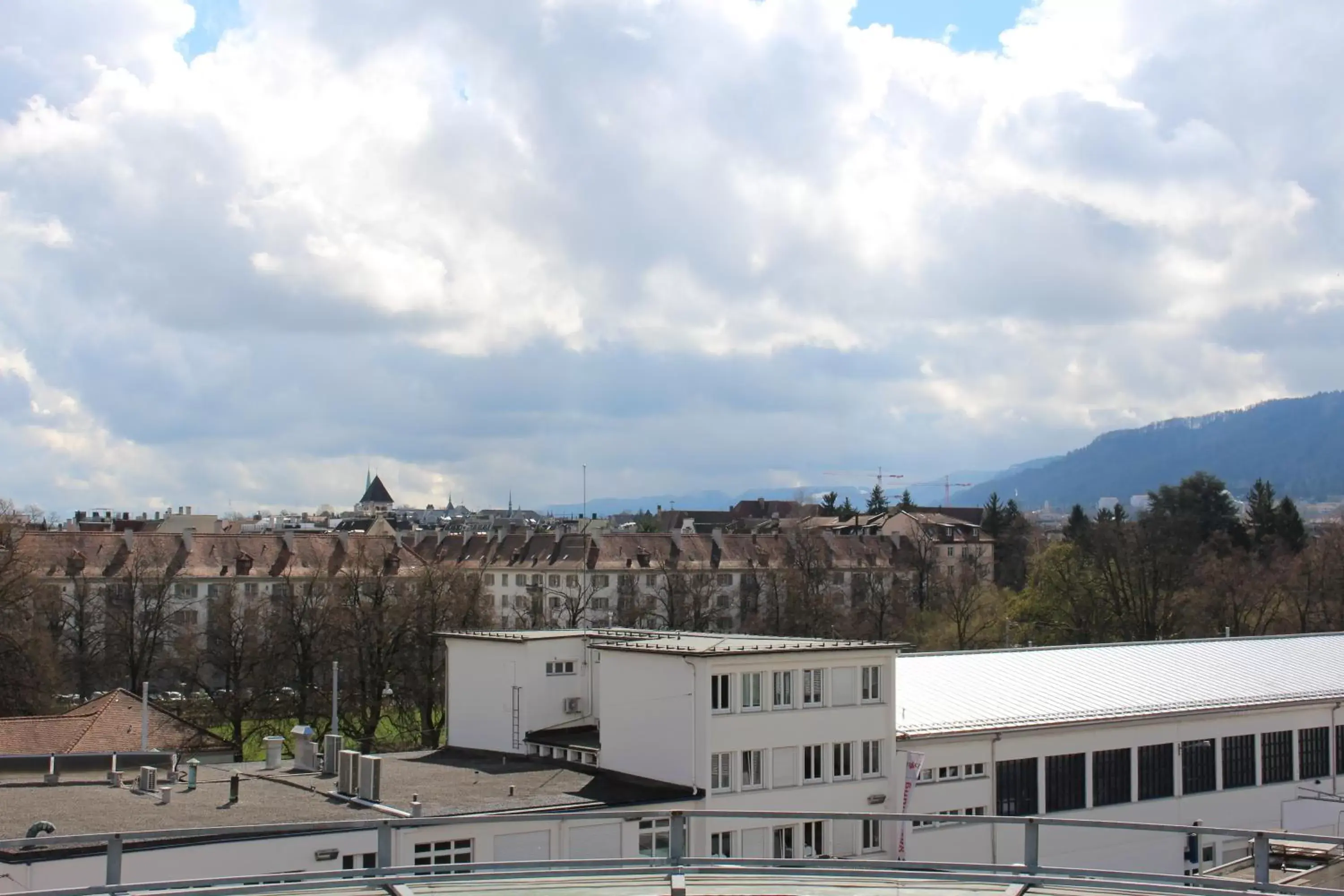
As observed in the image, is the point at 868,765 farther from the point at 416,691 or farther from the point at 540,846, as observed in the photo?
the point at 416,691

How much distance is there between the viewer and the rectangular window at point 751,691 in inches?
1332

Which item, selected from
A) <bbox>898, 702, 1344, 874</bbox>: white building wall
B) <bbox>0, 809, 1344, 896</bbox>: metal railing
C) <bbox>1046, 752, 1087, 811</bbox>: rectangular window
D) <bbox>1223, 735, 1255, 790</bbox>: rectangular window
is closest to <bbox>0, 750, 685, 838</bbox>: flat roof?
<bbox>898, 702, 1344, 874</bbox>: white building wall

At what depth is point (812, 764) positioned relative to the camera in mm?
35156

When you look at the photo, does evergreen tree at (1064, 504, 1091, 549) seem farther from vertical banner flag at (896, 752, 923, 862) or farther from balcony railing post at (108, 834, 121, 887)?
balcony railing post at (108, 834, 121, 887)

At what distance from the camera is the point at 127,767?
121ft

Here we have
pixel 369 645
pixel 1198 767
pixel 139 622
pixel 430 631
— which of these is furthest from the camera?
pixel 139 622

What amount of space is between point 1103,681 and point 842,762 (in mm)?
12920

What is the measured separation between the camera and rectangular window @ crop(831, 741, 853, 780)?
35.5 metres

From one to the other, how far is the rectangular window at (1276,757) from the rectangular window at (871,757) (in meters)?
15.4

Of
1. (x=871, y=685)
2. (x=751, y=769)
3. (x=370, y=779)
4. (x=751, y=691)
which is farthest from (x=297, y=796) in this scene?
(x=871, y=685)

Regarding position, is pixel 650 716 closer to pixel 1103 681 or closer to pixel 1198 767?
pixel 1103 681

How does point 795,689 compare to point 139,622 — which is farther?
point 139,622

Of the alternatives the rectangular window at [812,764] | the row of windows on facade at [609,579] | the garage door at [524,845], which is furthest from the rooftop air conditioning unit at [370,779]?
the row of windows on facade at [609,579]

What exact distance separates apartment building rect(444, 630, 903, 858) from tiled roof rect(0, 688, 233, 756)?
1130 centimetres
